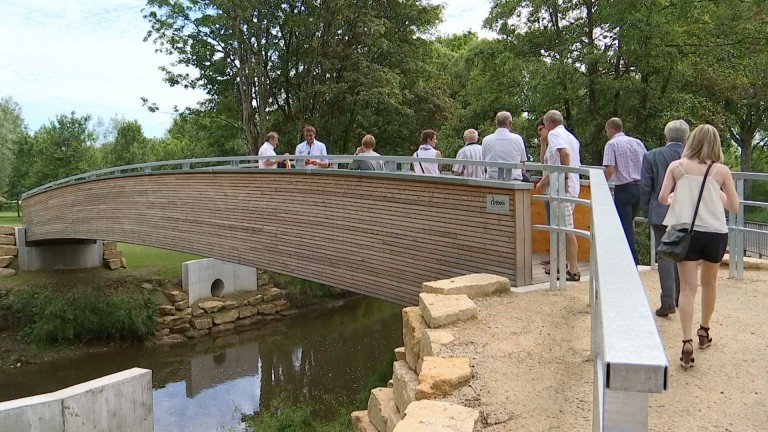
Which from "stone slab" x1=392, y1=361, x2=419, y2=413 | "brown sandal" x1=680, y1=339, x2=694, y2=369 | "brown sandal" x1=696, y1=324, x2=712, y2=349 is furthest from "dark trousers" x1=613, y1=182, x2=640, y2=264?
"stone slab" x1=392, y1=361, x2=419, y2=413

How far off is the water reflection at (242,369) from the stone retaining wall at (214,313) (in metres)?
0.54

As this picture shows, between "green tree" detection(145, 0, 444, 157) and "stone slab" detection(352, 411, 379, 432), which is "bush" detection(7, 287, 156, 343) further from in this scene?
"stone slab" detection(352, 411, 379, 432)

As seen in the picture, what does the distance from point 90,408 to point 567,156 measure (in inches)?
290

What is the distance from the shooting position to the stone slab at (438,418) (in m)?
2.78

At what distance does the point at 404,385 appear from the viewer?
13.2 ft

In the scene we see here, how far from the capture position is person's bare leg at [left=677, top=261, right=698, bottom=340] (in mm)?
3746

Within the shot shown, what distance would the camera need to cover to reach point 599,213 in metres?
2.37

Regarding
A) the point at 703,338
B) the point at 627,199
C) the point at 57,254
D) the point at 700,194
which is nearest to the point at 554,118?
the point at 627,199

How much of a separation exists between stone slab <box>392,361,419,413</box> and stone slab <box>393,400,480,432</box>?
60 cm

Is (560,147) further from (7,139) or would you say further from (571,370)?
(7,139)

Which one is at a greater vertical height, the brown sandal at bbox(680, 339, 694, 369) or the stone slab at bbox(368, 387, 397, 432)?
the brown sandal at bbox(680, 339, 694, 369)

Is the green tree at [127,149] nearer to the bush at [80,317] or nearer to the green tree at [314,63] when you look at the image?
the green tree at [314,63]

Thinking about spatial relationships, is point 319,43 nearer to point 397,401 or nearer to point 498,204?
point 498,204

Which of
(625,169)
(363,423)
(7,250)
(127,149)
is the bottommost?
(7,250)
